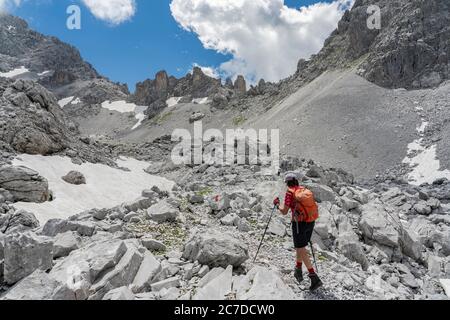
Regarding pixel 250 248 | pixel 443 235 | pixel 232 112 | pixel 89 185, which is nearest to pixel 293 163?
pixel 443 235

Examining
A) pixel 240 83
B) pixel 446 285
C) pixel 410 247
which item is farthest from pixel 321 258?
pixel 240 83

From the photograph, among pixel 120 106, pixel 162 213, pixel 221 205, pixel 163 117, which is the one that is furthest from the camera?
pixel 120 106

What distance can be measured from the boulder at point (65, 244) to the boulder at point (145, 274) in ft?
6.35

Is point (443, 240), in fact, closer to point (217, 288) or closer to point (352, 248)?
point (352, 248)

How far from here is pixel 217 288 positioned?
6.64 metres

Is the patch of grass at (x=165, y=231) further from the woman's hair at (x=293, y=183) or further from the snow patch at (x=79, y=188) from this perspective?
the snow patch at (x=79, y=188)

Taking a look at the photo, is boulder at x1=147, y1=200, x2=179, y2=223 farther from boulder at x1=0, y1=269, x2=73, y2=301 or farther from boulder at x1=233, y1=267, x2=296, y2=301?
boulder at x1=233, y1=267, x2=296, y2=301

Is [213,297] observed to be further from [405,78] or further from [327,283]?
[405,78]

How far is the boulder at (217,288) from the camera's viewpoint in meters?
6.41

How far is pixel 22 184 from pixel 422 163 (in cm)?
4309

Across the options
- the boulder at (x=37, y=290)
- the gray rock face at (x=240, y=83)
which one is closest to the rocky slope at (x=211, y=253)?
the boulder at (x=37, y=290)

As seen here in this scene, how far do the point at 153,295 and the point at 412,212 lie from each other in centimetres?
1944

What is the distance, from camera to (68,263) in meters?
6.93

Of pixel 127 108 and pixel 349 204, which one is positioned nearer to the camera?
pixel 349 204
